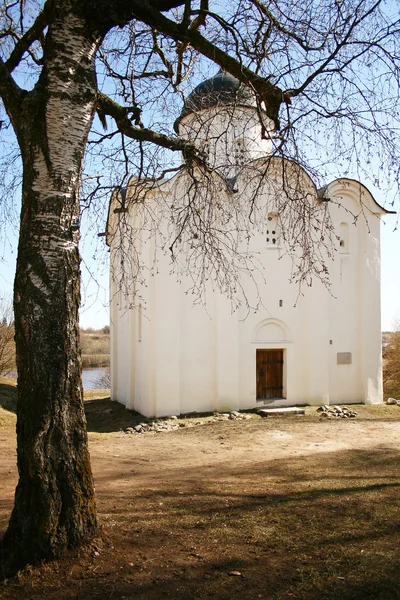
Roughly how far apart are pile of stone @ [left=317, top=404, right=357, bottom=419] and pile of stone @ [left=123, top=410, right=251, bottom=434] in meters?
2.41

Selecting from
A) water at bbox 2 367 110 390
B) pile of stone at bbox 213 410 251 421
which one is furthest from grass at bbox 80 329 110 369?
pile of stone at bbox 213 410 251 421

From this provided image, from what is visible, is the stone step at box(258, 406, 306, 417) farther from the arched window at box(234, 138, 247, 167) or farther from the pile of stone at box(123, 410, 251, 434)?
the arched window at box(234, 138, 247, 167)

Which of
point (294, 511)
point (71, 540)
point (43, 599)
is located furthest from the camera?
point (294, 511)

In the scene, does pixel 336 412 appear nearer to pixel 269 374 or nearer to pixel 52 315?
pixel 269 374

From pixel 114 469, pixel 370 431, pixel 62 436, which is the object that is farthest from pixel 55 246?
pixel 370 431

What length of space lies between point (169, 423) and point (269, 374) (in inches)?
170

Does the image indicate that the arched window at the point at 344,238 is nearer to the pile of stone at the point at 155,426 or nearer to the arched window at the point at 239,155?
the pile of stone at the point at 155,426

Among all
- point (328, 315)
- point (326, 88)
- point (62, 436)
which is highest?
point (326, 88)

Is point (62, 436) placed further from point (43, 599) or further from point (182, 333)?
point (182, 333)

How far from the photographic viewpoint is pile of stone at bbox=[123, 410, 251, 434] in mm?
14117

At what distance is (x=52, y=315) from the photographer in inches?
144

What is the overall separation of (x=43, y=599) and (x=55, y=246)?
2357 mm

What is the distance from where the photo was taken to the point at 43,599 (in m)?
3.17

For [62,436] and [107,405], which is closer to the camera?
[62,436]
